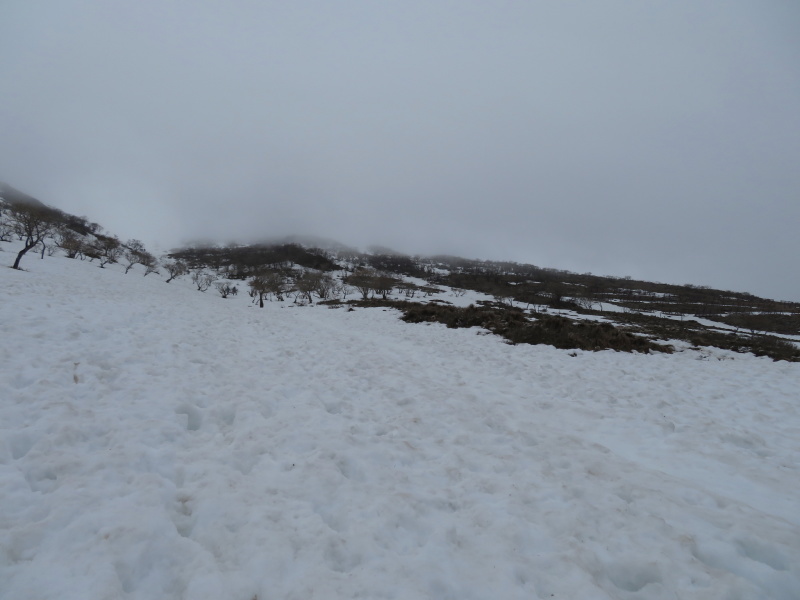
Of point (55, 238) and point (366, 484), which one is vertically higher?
point (55, 238)

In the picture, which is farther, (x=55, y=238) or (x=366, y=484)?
(x=55, y=238)

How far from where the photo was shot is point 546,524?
4332 mm

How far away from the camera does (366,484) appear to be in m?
4.99

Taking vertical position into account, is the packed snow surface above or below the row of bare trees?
below

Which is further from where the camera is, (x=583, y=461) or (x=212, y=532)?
(x=583, y=461)

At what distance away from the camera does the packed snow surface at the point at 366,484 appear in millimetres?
3363

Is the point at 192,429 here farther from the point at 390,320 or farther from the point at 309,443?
the point at 390,320

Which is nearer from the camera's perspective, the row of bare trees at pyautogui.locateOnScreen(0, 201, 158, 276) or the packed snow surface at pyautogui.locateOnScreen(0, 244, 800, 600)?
the packed snow surface at pyautogui.locateOnScreen(0, 244, 800, 600)

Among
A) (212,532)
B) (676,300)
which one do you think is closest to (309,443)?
(212,532)

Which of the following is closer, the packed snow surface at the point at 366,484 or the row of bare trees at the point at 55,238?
the packed snow surface at the point at 366,484

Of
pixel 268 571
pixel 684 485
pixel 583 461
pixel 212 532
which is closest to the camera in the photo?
pixel 268 571

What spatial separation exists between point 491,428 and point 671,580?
3.82 metres

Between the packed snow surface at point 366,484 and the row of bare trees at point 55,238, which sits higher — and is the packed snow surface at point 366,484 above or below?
below

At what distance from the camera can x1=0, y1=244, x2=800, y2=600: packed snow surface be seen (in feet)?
11.0
